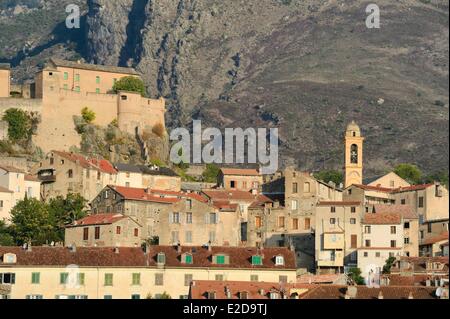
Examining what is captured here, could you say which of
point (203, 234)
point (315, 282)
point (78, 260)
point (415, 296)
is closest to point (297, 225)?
point (203, 234)

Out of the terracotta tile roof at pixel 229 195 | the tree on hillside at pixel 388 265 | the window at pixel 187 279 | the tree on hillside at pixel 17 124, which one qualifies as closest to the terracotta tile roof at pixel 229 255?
the window at pixel 187 279

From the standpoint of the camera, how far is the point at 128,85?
515ft

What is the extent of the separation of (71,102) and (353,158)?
907 inches

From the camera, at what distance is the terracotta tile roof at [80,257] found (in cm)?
10444

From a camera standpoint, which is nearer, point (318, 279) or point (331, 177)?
point (318, 279)

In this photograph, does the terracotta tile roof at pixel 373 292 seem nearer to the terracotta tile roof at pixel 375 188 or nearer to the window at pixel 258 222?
the window at pixel 258 222

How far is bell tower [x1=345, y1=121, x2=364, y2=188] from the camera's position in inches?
5743

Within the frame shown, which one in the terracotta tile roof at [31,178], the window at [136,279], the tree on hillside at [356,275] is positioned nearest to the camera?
the window at [136,279]

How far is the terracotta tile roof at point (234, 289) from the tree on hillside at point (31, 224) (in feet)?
82.7

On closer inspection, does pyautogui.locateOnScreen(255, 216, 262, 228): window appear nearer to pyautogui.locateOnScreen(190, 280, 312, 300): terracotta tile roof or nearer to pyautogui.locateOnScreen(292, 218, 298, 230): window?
pyautogui.locateOnScreen(292, 218, 298, 230): window

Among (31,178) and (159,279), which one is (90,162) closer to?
(31,178)

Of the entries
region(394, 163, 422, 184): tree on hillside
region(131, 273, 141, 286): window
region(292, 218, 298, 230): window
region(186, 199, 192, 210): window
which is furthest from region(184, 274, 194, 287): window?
region(394, 163, 422, 184): tree on hillside

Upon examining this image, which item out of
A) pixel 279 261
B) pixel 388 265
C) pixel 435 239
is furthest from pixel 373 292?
pixel 435 239
